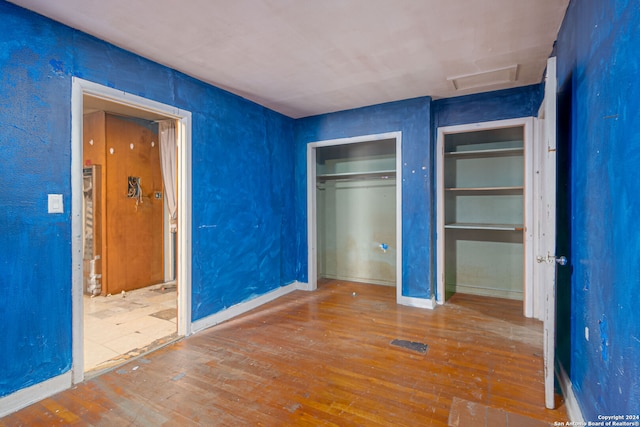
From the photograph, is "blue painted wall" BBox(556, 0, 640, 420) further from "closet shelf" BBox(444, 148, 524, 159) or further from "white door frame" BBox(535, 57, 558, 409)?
"closet shelf" BBox(444, 148, 524, 159)

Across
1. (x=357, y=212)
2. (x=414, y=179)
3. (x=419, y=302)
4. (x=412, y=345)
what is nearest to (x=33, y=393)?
(x=412, y=345)

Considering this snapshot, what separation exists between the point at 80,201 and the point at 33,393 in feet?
4.22

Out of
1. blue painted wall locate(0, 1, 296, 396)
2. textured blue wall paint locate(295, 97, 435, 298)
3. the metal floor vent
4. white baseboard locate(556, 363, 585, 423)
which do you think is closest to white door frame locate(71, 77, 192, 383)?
blue painted wall locate(0, 1, 296, 396)

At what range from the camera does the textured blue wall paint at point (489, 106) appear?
3500 mm

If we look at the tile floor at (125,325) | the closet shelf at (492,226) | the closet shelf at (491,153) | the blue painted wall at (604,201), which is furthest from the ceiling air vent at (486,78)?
the tile floor at (125,325)

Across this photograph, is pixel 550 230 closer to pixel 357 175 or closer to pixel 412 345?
pixel 412 345

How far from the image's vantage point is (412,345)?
2844 millimetres

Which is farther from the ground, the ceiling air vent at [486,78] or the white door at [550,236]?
the ceiling air vent at [486,78]

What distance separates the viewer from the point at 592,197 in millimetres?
1600

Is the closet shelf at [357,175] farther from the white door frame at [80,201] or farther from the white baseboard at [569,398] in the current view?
the white baseboard at [569,398]

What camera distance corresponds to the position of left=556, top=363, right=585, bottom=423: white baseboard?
178 centimetres

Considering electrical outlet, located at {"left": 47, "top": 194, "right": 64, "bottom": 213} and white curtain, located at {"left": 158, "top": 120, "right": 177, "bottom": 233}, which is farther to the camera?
white curtain, located at {"left": 158, "top": 120, "right": 177, "bottom": 233}

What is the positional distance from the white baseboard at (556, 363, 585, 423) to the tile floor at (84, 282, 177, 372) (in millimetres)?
3094

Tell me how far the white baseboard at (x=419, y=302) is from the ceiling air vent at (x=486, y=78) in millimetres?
2439
